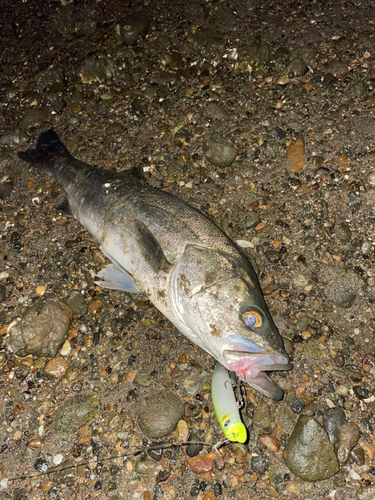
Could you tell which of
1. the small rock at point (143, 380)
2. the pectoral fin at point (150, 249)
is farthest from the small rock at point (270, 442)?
the pectoral fin at point (150, 249)

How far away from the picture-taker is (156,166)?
4641 millimetres

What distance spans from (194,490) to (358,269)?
8.55 ft

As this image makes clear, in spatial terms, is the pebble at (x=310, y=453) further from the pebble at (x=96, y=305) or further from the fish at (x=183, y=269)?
the pebble at (x=96, y=305)

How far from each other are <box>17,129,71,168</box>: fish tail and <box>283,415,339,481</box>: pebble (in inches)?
157

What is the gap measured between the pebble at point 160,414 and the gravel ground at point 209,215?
16 millimetres

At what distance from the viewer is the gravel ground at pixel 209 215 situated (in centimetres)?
310

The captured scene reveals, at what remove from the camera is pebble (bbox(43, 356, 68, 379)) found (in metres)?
3.60

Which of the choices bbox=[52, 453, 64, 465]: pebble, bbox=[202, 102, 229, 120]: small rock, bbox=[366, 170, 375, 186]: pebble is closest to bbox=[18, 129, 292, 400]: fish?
bbox=[202, 102, 229, 120]: small rock

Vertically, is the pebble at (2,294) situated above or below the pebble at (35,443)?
above

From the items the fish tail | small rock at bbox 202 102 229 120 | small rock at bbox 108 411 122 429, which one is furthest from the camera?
small rock at bbox 202 102 229 120

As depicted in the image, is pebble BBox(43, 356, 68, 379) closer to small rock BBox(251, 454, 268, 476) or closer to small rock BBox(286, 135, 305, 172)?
small rock BBox(251, 454, 268, 476)

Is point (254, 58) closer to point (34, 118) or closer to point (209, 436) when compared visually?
point (34, 118)

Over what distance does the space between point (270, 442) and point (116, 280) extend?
2.07 meters

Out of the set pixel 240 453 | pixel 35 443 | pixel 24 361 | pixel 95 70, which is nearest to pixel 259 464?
pixel 240 453
